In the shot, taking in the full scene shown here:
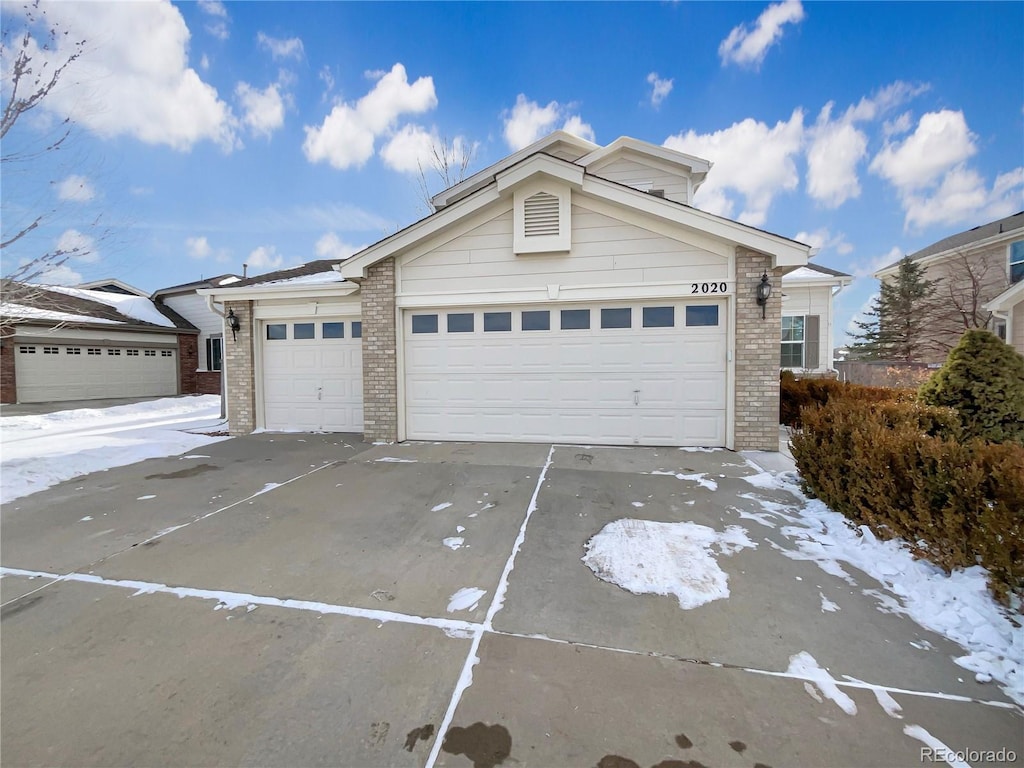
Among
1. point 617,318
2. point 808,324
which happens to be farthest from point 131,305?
point 808,324

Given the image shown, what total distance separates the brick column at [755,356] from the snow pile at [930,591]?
8.99 ft

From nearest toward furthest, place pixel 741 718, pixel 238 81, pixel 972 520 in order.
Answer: pixel 741 718
pixel 972 520
pixel 238 81

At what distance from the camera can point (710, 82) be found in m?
11.4

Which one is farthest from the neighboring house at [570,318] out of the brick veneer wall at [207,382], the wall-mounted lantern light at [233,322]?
the brick veneer wall at [207,382]

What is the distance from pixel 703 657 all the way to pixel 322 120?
16.3 meters

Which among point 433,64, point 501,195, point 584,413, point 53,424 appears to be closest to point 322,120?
point 433,64

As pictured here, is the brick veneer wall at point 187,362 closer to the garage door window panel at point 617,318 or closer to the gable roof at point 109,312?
the gable roof at point 109,312

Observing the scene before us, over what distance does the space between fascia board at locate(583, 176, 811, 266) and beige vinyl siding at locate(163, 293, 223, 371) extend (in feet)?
62.6

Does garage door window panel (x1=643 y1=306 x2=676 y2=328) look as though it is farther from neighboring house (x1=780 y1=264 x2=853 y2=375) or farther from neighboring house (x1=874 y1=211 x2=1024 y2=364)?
neighboring house (x1=874 y1=211 x2=1024 y2=364)

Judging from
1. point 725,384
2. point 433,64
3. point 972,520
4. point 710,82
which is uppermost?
point 433,64

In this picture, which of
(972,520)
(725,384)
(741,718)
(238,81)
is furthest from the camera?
(238,81)

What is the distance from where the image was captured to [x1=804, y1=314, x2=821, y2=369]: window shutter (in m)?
13.5

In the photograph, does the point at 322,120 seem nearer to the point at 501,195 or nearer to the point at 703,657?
the point at 501,195

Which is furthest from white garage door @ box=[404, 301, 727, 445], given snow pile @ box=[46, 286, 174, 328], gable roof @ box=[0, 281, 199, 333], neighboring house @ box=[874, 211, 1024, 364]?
snow pile @ box=[46, 286, 174, 328]
